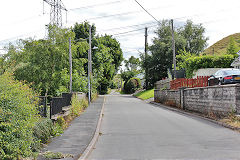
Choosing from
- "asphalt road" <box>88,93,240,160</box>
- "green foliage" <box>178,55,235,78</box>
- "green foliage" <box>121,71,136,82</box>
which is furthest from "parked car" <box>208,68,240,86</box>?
"green foliage" <box>121,71,136,82</box>

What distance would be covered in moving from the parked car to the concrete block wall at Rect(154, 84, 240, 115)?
Result: 1885 millimetres

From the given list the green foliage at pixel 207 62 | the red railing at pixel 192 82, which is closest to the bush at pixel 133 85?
the green foliage at pixel 207 62

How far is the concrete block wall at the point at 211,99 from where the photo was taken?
12297 mm

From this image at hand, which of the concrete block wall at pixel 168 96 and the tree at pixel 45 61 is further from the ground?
the tree at pixel 45 61

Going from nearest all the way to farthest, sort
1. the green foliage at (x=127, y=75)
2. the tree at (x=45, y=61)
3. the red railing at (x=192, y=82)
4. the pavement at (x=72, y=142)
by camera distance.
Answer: the pavement at (x=72, y=142)
the red railing at (x=192, y=82)
the tree at (x=45, y=61)
the green foliage at (x=127, y=75)

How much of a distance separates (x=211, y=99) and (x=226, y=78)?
349cm

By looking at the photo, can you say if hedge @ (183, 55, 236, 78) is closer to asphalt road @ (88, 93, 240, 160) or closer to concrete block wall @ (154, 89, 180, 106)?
concrete block wall @ (154, 89, 180, 106)

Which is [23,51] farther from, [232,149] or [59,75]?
[232,149]

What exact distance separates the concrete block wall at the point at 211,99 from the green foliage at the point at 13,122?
9068 mm

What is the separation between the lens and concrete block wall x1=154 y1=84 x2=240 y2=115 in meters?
12.3

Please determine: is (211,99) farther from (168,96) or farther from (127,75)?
(127,75)

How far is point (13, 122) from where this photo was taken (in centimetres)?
586

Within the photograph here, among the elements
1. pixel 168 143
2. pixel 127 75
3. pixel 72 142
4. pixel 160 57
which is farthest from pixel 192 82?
pixel 127 75

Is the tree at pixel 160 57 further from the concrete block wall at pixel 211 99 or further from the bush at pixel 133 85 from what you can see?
the concrete block wall at pixel 211 99
